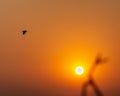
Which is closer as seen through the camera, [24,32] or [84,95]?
[24,32]

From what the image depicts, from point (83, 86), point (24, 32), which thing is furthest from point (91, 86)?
point (24, 32)

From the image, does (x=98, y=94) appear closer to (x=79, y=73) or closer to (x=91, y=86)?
(x=91, y=86)

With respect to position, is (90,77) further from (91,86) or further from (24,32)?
(24,32)

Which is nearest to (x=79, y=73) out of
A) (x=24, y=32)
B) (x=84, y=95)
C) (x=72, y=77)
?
(x=72, y=77)

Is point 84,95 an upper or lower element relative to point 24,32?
lower

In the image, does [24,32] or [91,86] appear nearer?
[24,32]

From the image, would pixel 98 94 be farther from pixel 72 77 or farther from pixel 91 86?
pixel 72 77

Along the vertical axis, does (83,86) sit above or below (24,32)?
below

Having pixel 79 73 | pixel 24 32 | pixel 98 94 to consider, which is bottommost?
pixel 98 94
